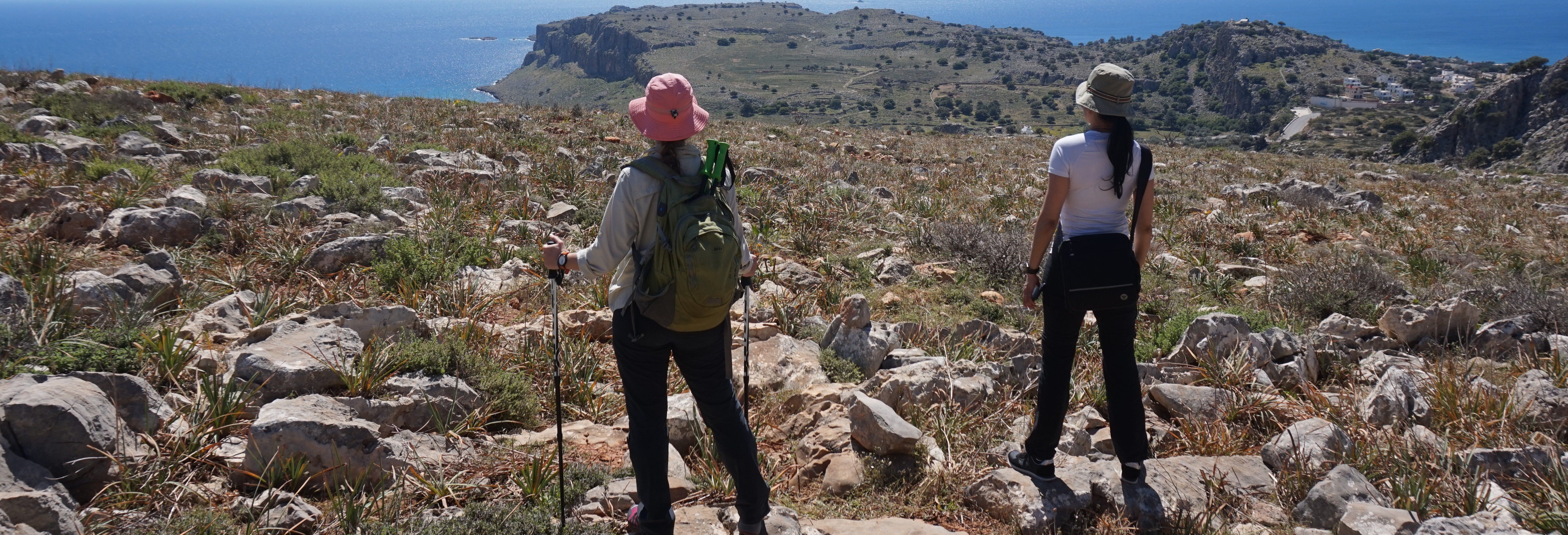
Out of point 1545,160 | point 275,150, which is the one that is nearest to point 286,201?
point 275,150

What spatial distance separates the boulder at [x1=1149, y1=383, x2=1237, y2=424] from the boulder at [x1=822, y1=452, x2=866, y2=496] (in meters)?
1.97

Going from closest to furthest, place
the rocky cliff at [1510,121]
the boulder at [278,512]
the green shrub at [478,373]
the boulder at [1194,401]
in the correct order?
the boulder at [278,512], the green shrub at [478,373], the boulder at [1194,401], the rocky cliff at [1510,121]

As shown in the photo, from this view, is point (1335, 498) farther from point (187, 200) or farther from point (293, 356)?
point (187, 200)

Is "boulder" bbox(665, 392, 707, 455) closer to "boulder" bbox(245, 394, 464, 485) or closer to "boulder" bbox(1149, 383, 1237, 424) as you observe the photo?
"boulder" bbox(245, 394, 464, 485)

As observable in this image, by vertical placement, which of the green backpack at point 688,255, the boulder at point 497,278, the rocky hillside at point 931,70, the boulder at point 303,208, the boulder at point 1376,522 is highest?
the rocky hillside at point 931,70

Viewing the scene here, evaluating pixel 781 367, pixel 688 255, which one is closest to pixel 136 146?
pixel 781 367

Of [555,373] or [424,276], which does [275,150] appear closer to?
[424,276]

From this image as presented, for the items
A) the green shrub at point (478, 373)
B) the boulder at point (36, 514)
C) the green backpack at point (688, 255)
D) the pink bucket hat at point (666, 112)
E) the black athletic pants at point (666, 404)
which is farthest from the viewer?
the green shrub at point (478, 373)

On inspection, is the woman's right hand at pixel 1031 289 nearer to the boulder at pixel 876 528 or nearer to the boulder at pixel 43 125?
the boulder at pixel 876 528

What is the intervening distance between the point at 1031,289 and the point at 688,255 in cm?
174

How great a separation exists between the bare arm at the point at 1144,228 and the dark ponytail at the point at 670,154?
1955 mm

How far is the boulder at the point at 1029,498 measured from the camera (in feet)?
10.5

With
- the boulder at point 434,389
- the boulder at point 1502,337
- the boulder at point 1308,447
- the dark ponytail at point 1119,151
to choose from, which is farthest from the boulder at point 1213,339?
the boulder at point 434,389

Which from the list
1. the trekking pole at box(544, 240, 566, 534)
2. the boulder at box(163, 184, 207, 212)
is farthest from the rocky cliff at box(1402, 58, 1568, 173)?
the boulder at box(163, 184, 207, 212)
